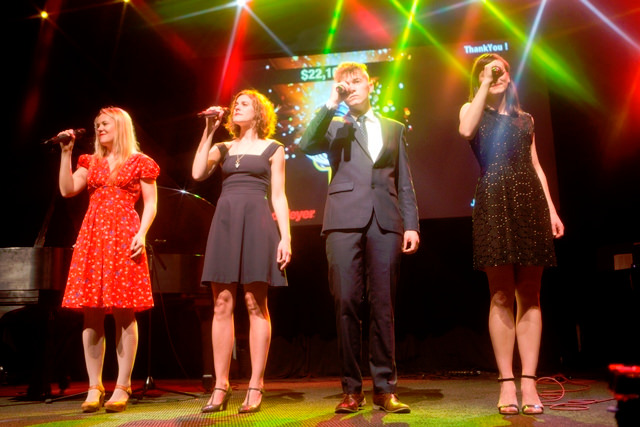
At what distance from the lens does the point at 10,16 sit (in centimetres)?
533

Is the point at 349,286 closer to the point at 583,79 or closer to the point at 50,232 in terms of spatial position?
the point at 50,232

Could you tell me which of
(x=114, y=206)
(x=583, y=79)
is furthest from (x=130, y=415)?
(x=583, y=79)

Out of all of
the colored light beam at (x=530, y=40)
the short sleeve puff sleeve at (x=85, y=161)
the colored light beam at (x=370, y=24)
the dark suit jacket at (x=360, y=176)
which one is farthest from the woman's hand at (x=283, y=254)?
the colored light beam at (x=370, y=24)

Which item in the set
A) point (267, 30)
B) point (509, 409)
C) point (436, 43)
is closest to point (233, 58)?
point (267, 30)

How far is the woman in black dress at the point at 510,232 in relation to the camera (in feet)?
8.45

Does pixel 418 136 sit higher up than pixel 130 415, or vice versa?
pixel 418 136

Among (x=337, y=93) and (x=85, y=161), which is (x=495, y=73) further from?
(x=85, y=161)

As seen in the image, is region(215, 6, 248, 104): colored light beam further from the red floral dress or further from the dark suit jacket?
the dark suit jacket

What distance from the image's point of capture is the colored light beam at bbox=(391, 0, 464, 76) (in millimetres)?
5141

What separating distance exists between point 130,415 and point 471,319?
3285mm

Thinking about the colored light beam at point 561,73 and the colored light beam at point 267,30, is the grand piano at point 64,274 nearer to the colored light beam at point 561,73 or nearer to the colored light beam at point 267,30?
the colored light beam at point 267,30

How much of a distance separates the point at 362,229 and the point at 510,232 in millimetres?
670

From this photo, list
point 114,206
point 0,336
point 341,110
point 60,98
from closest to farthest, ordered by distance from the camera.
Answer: point 114,206, point 341,110, point 0,336, point 60,98

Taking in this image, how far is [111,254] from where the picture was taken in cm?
316
